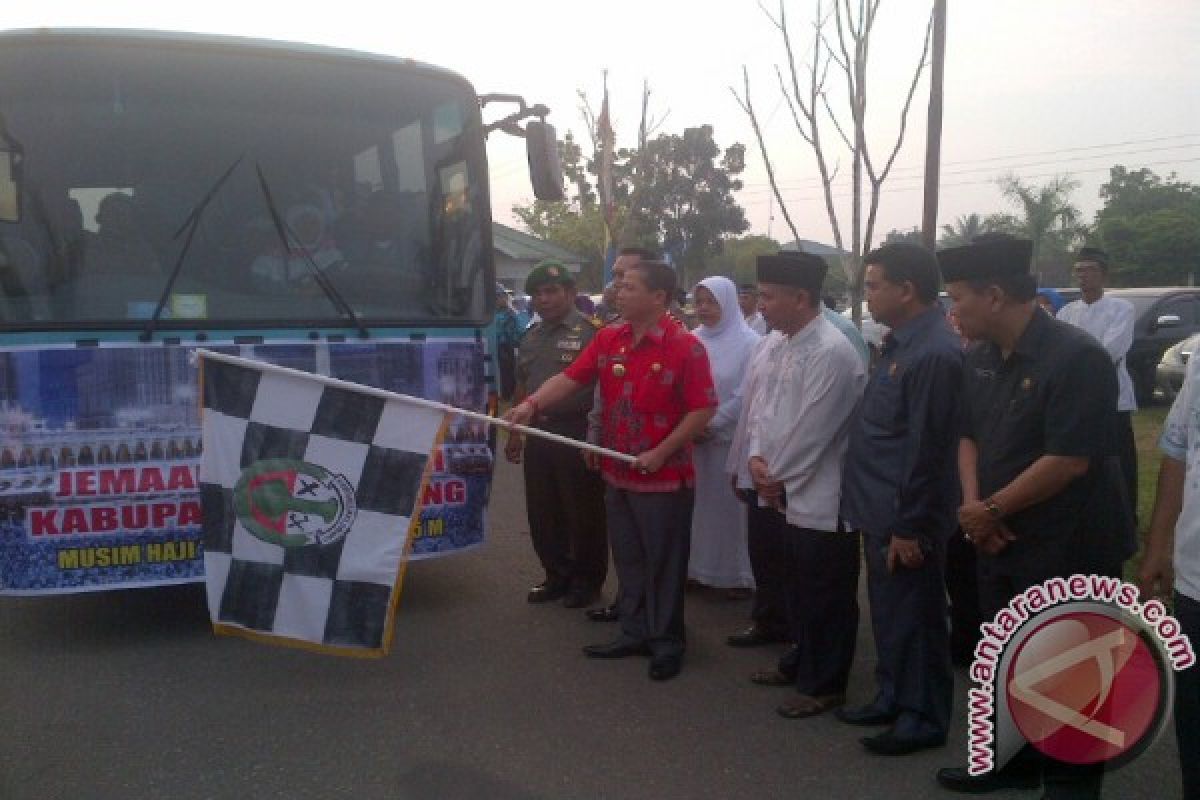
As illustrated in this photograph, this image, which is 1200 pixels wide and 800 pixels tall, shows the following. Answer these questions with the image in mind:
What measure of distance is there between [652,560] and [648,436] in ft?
1.90

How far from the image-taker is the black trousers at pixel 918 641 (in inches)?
152

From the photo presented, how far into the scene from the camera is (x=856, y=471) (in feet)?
13.1

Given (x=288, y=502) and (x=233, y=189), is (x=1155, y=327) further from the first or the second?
(x=288, y=502)

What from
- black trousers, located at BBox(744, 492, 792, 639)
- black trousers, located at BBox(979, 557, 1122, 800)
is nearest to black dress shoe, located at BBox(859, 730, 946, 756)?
black trousers, located at BBox(979, 557, 1122, 800)

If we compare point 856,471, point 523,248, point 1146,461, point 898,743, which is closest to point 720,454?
point 856,471

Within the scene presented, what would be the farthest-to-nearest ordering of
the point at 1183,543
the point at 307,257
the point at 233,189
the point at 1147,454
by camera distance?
1. the point at 1147,454
2. the point at 307,257
3. the point at 233,189
4. the point at 1183,543

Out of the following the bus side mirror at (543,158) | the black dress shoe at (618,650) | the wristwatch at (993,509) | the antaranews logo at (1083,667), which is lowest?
the black dress shoe at (618,650)

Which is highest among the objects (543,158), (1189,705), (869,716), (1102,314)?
(543,158)

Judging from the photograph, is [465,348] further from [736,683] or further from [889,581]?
[889,581]

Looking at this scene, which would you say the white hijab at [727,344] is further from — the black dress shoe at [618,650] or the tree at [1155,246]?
the tree at [1155,246]

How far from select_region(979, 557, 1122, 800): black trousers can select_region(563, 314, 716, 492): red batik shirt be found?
1569 millimetres

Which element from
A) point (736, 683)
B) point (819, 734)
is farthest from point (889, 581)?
point (736, 683)

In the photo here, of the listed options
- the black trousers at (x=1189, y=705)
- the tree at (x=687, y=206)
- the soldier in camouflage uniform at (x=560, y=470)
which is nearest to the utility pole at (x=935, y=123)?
the soldier in camouflage uniform at (x=560, y=470)

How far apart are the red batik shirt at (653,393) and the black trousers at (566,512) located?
97 cm
